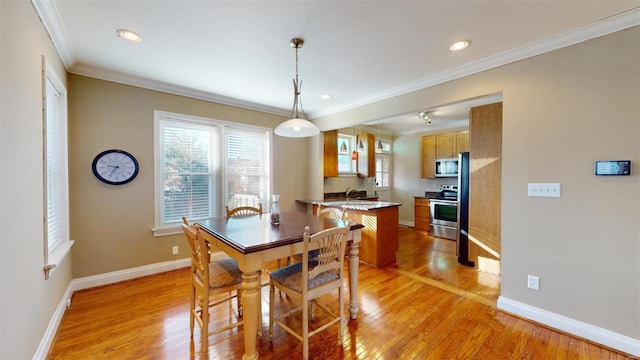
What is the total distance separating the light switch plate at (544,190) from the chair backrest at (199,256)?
2.84 meters

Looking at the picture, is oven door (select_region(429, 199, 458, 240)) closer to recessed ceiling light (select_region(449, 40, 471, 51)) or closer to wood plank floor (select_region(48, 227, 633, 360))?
wood plank floor (select_region(48, 227, 633, 360))

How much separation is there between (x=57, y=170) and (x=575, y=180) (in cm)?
484

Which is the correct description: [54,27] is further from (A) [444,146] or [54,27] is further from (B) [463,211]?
(A) [444,146]

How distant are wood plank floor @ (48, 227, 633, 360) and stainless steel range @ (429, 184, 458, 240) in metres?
2.14

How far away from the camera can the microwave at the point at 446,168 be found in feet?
18.1

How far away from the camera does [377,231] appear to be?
3.58 meters

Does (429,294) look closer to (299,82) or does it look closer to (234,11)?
(299,82)

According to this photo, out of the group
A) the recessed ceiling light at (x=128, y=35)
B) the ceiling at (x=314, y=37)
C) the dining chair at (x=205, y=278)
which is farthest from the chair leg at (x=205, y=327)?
the recessed ceiling light at (x=128, y=35)

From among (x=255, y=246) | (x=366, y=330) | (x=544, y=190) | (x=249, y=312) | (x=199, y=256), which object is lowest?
(x=366, y=330)

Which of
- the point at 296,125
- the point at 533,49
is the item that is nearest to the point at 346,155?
the point at 296,125

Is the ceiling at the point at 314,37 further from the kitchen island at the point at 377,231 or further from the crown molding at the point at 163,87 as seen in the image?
the kitchen island at the point at 377,231

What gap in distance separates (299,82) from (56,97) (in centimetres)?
252

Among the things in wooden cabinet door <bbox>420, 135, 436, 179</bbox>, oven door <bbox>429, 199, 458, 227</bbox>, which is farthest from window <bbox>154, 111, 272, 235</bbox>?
wooden cabinet door <bbox>420, 135, 436, 179</bbox>

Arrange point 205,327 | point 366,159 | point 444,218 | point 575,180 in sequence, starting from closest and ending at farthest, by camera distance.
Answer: point 205,327
point 575,180
point 444,218
point 366,159
